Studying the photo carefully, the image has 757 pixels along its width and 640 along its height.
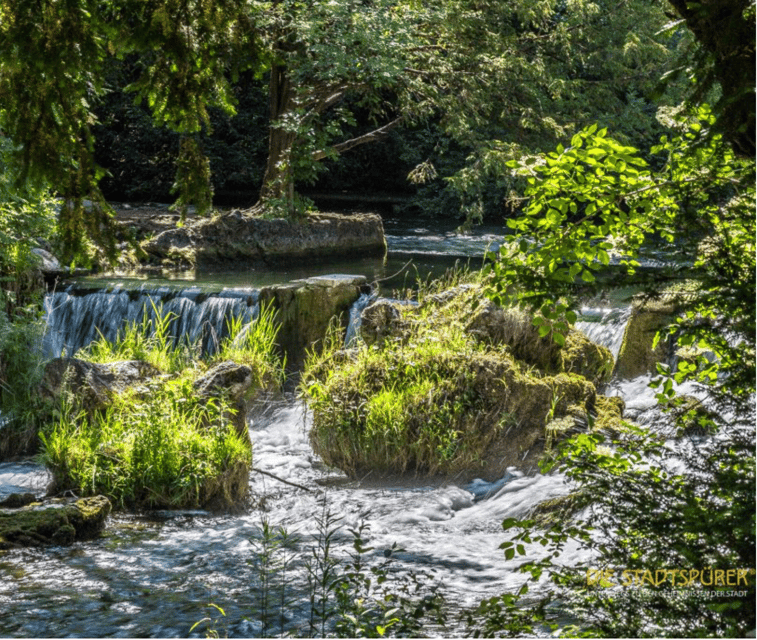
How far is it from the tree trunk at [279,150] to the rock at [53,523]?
1021 centimetres

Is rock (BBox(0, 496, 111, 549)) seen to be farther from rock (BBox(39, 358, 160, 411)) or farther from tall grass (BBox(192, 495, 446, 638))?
rock (BBox(39, 358, 160, 411))

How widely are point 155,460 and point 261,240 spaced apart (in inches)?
368

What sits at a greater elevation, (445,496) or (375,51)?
(375,51)

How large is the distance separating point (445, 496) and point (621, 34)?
1432 cm

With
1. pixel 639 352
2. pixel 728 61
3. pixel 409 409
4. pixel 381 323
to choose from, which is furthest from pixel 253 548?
pixel 639 352

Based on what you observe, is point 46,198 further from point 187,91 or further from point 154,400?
point 187,91

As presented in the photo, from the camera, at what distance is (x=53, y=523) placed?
642 cm

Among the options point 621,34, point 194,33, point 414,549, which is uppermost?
point 621,34

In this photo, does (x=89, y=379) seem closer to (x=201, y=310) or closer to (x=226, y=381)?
(x=226, y=381)

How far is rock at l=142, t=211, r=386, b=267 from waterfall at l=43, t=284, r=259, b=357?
351cm

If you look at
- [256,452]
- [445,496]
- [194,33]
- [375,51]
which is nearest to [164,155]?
[375,51]

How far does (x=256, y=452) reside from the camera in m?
8.65

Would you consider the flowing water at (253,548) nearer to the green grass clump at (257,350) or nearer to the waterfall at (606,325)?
the green grass clump at (257,350)

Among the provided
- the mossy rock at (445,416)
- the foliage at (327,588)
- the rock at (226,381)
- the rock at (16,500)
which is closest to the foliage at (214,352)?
the rock at (226,381)
